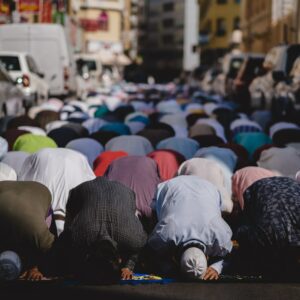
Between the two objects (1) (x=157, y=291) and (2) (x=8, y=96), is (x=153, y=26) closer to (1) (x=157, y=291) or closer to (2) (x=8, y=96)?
(2) (x=8, y=96)

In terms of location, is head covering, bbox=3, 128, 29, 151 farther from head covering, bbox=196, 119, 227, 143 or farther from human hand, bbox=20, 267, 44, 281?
human hand, bbox=20, 267, 44, 281

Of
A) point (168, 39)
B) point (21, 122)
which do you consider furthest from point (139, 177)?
point (168, 39)

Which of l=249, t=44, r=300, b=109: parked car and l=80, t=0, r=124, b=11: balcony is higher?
l=80, t=0, r=124, b=11: balcony

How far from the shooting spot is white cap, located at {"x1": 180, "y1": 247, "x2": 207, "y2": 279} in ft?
22.4

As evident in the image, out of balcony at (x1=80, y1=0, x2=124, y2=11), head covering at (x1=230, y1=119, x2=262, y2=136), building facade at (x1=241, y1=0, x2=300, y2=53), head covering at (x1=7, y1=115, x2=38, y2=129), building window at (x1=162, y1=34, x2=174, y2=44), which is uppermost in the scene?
balcony at (x1=80, y1=0, x2=124, y2=11)

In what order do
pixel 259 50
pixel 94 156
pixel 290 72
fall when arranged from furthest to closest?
pixel 259 50
pixel 290 72
pixel 94 156

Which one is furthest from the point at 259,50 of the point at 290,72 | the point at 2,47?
the point at 290,72

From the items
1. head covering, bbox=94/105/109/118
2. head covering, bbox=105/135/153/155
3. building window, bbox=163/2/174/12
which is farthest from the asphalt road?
building window, bbox=163/2/174/12

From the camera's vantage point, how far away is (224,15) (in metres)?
80.0

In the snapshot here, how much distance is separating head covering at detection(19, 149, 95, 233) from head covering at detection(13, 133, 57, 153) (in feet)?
6.53

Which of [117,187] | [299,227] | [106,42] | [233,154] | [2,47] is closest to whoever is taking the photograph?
[299,227]

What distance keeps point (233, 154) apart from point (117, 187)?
3181 millimetres

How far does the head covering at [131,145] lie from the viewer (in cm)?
1127

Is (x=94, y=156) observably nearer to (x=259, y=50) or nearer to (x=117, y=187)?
(x=117, y=187)
